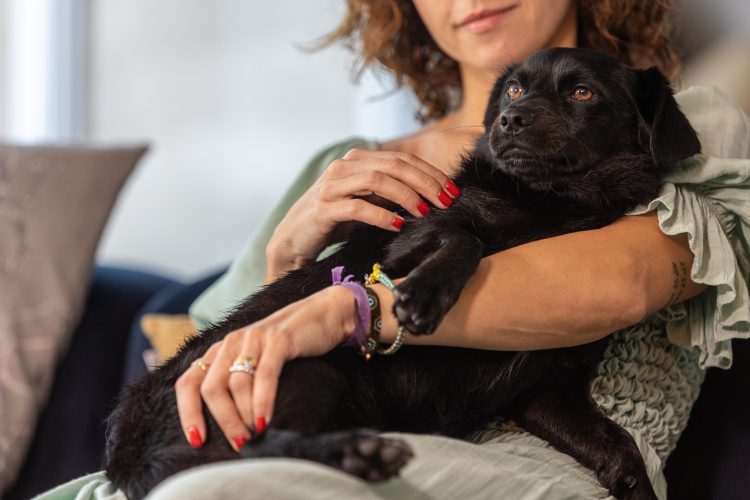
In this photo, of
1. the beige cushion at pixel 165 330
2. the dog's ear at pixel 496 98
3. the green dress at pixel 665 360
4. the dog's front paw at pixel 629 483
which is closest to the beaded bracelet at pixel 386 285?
the green dress at pixel 665 360

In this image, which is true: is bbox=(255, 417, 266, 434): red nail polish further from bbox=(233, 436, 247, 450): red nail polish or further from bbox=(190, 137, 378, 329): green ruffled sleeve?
bbox=(190, 137, 378, 329): green ruffled sleeve

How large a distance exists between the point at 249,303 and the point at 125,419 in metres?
0.25

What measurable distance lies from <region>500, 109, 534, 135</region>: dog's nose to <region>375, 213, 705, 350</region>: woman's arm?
187mm

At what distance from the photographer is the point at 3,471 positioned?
91.4 inches

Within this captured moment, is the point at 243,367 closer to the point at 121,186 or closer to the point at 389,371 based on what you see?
the point at 389,371

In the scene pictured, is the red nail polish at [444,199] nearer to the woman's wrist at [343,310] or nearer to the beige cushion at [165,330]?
the woman's wrist at [343,310]

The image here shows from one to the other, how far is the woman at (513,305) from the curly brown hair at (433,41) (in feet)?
0.06

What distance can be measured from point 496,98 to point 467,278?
557 millimetres

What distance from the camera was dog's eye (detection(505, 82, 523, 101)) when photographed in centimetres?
158

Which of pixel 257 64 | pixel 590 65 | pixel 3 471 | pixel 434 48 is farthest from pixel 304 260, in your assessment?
pixel 257 64

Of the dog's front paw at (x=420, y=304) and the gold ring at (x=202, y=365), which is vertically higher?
the dog's front paw at (x=420, y=304)

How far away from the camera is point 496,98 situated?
5.51ft

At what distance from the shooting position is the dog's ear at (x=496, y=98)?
1.66m

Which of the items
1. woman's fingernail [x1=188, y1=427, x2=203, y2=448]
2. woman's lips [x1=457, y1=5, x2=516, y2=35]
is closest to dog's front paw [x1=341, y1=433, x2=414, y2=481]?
woman's fingernail [x1=188, y1=427, x2=203, y2=448]
